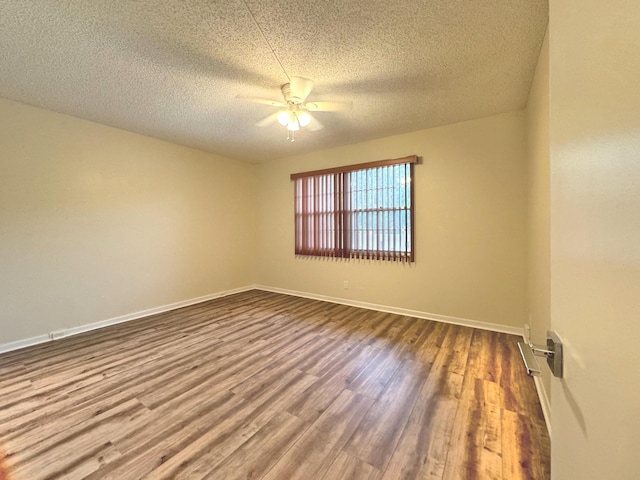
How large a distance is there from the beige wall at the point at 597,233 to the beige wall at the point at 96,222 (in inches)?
165

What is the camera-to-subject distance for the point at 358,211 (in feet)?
12.8

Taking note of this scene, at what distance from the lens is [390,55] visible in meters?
1.91

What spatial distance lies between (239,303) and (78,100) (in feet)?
10.3

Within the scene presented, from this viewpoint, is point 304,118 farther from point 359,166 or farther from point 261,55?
point 359,166

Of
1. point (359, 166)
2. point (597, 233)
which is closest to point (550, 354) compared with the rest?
point (597, 233)

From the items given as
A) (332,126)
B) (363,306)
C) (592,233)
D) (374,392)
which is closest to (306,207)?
(332,126)

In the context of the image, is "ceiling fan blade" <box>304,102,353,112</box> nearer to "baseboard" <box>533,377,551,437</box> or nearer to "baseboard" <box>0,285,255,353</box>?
"baseboard" <box>533,377,551,437</box>

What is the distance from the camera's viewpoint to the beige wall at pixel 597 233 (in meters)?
0.34

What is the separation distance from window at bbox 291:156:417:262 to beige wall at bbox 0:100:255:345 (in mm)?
1574

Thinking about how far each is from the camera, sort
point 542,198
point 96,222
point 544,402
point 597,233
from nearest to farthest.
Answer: point 597,233, point 544,402, point 542,198, point 96,222

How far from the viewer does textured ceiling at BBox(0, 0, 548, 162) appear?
5.04 feet

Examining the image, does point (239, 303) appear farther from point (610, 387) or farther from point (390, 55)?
point (610, 387)

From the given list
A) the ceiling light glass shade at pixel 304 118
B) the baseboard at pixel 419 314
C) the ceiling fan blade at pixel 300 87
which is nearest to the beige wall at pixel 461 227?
the baseboard at pixel 419 314

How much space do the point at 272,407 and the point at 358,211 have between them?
2.85m
